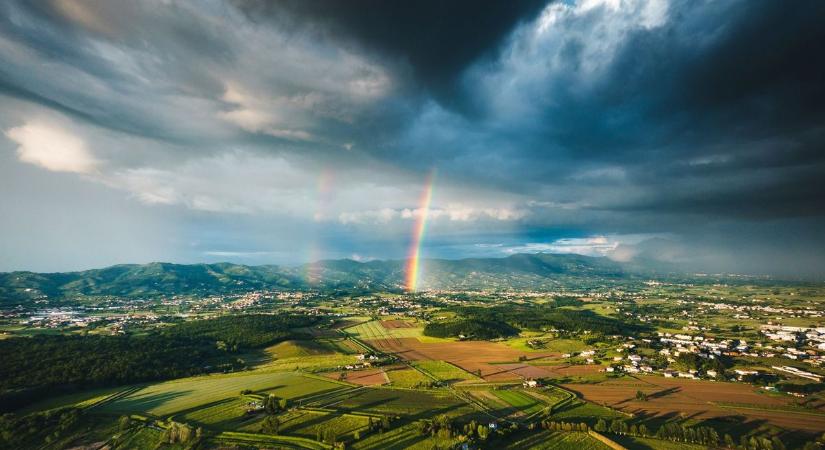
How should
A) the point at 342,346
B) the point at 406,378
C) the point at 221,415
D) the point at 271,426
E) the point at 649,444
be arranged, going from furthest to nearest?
the point at 342,346
the point at 406,378
the point at 221,415
the point at 271,426
the point at 649,444

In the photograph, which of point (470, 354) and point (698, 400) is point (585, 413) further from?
point (470, 354)

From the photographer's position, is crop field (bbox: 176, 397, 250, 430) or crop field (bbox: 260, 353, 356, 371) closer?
crop field (bbox: 176, 397, 250, 430)

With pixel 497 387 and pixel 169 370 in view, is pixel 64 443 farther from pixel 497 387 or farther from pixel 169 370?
pixel 497 387

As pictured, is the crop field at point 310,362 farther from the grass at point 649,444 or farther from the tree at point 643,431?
the tree at point 643,431

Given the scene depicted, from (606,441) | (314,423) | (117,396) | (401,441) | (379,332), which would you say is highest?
(606,441)

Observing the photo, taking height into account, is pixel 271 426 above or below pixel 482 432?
below

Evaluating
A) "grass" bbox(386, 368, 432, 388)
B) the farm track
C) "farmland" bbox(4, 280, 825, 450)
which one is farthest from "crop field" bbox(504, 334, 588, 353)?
the farm track

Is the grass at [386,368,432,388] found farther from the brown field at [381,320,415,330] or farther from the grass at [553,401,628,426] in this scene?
the brown field at [381,320,415,330]

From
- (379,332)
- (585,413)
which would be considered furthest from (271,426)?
(379,332)
